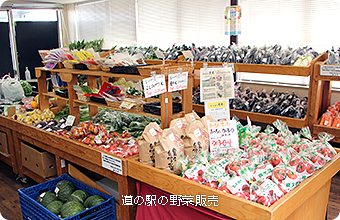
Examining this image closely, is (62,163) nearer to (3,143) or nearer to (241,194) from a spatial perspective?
(3,143)

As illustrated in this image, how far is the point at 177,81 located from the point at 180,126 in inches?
16.8

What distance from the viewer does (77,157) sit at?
112 inches

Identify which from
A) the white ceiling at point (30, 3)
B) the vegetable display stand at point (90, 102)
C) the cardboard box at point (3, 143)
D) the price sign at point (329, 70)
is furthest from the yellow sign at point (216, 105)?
the white ceiling at point (30, 3)

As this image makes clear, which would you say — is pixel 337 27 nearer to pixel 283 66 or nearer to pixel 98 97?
pixel 283 66

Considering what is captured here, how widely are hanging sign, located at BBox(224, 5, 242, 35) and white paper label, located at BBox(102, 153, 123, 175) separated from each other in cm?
340

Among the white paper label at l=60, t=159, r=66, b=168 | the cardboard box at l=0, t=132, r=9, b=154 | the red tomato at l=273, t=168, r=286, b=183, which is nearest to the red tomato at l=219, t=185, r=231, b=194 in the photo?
the red tomato at l=273, t=168, r=286, b=183

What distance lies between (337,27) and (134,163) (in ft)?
12.9

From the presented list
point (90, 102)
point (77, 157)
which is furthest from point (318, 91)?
point (77, 157)

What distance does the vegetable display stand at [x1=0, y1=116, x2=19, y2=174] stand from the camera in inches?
153

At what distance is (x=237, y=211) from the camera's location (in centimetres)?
159

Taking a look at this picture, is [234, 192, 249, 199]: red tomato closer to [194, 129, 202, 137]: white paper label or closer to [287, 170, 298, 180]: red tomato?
[287, 170, 298, 180]: red tomato

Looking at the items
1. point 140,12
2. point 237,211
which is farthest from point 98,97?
point 140,12

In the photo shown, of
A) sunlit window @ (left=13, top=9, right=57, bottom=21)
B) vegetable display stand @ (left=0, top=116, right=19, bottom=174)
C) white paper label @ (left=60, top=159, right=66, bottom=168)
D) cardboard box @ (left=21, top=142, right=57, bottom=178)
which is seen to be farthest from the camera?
sunlit window @ (left=13, top=9, right=57, bottom=21)

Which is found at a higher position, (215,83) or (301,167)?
(215,83)
